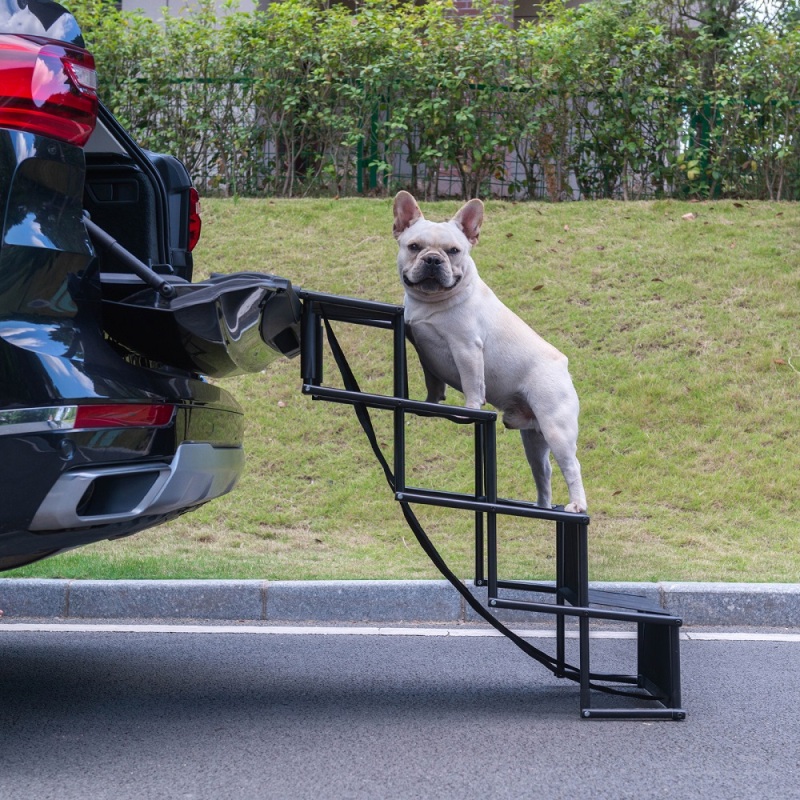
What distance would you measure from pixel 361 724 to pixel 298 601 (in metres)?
1.72

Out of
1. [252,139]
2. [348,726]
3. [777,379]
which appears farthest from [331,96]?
[348,726]

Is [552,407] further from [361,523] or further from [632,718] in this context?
[361,523]

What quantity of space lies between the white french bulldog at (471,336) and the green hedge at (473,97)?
679 cm

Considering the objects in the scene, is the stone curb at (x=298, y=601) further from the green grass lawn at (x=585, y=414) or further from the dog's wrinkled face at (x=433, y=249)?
the dog's wrinkled face at (x=433, y=249)

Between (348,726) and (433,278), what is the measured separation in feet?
4.98

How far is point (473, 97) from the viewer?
10.3 m

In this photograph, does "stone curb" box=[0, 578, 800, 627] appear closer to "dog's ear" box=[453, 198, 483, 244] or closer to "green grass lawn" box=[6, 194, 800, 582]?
"green grass lawn" box=[6, 194, 800, 582]

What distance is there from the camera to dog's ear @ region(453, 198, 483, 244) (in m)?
3.62

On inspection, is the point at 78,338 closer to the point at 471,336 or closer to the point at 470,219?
the point at 471,336

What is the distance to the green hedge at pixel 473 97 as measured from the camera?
1018 cm

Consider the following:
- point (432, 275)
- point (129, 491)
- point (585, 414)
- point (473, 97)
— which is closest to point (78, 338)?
point (129, 491)

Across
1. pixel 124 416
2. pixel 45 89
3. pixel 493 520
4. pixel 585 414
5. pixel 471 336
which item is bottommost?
pixel 585 414

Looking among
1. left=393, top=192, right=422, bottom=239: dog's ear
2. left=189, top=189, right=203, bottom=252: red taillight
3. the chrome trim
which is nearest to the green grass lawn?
left=189, top=189, right=203, bottom=252: red taillight

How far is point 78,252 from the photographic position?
292 cm
